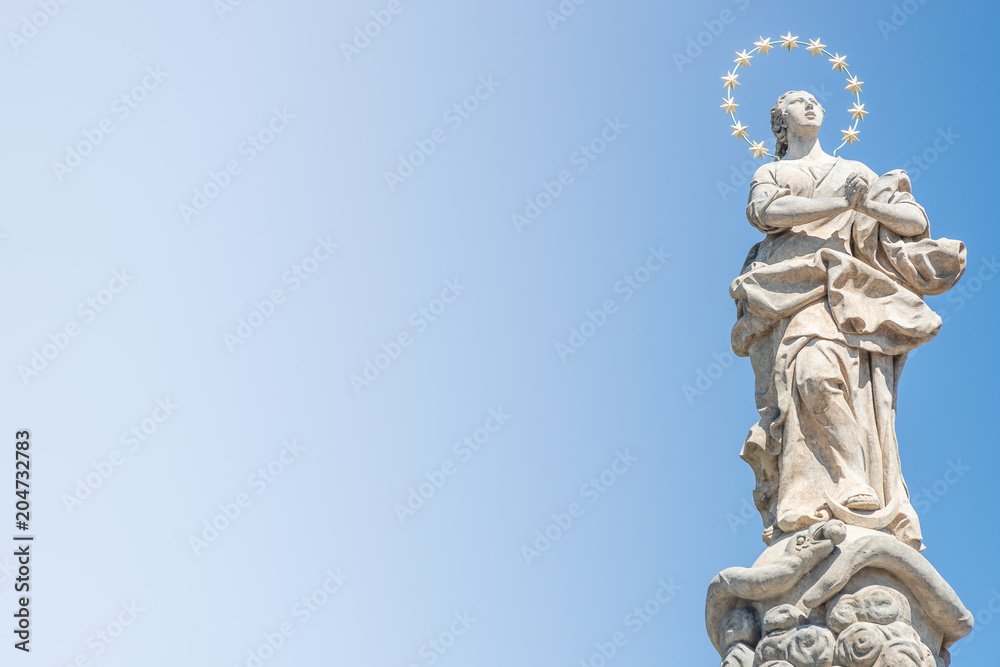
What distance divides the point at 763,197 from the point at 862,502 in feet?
7.94

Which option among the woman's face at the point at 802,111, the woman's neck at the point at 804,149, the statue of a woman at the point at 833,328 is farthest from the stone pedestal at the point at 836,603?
the woman's face at the point at 802,111

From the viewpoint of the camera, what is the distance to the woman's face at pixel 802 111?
37.0 feet

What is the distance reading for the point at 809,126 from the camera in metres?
11.3

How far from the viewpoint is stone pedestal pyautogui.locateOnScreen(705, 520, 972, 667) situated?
9.22 metres

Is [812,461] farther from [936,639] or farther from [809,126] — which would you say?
[809,126]

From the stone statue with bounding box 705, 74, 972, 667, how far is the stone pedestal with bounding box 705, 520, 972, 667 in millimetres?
11

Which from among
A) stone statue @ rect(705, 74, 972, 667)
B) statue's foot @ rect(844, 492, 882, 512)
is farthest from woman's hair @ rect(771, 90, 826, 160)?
statue's foot @ rect(844, 492, 882, 512)

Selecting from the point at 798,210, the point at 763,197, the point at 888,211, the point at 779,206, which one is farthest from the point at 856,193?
the point at 763,197

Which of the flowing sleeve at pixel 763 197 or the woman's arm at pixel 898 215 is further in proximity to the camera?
the flowing sleeve at pixel 763 197

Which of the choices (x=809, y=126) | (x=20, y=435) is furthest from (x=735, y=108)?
(x=20, y=435)

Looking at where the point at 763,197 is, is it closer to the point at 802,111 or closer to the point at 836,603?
the point at 802,111

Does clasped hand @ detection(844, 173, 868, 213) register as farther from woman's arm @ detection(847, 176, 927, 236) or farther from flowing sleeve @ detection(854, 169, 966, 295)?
flowing sleeve @ detection(854, 169, 966, 295)

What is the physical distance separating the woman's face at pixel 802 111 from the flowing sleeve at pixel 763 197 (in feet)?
1.78

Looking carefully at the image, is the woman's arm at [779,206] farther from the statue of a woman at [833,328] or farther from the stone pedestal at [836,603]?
the stone pedestal at [836,603]
